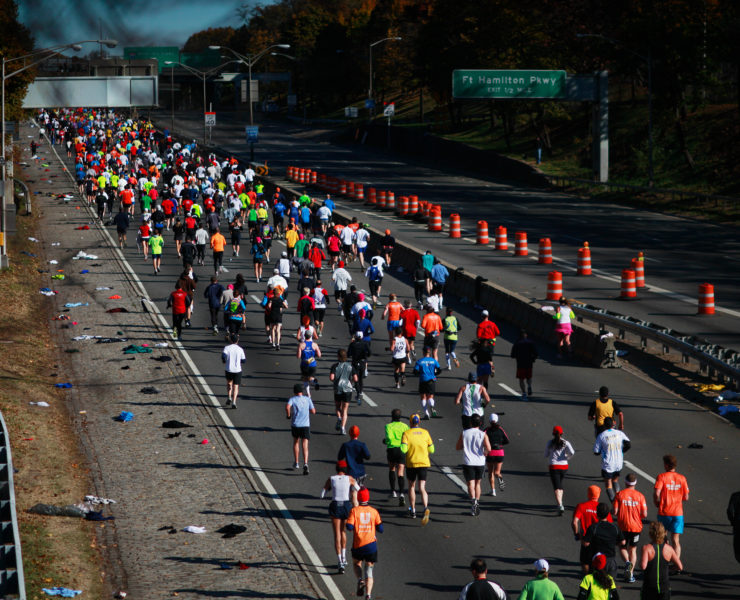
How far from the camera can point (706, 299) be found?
2942cm

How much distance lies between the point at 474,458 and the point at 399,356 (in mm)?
7157

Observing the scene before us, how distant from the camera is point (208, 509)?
16.7 meters

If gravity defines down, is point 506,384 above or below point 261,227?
below

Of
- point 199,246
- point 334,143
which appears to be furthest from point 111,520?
point 334,143

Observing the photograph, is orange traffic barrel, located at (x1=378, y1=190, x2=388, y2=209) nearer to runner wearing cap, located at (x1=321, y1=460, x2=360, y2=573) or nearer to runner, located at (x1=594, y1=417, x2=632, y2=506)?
runner, located at (x1=594, y1=417, x2=632, y2=506)

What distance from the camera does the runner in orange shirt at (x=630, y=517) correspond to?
13742 mm

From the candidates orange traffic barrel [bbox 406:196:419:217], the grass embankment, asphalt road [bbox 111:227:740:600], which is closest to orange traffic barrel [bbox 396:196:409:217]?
orange traffic barrel [bbox 406:196:419:217]

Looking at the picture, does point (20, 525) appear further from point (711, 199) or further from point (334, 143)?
point (334, 143)

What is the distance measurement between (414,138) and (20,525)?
244 feet

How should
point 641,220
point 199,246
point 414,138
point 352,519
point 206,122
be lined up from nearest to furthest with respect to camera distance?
point 352,519
point 199,246
point 641,220
point 206,122
point 414,138

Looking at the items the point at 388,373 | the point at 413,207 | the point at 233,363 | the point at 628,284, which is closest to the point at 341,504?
the point at 233,363

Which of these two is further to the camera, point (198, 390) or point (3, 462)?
point (198, 390)

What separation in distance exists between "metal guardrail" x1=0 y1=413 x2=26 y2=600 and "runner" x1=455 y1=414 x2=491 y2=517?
6.15 metres

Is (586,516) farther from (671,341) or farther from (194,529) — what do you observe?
(671,341)
